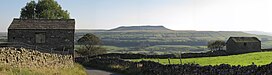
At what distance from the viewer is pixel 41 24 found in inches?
2469

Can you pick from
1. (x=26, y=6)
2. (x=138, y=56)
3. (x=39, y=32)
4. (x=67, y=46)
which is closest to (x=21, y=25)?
(x=39, y=32)

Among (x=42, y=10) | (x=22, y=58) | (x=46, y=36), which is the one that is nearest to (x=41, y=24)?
(x=46, y=36)

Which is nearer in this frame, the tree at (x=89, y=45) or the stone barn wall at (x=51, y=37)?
the stone barn wall at (x=51, y=37)

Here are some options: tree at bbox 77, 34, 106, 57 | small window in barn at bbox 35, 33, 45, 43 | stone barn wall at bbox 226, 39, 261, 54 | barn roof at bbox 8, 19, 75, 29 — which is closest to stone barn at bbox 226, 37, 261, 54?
stone barn wall at bbox 226, 39, 261, 54

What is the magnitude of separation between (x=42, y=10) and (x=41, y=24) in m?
30.7

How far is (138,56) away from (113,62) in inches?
708

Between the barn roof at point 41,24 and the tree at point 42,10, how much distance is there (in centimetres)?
2733

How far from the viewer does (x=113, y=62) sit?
2232 inches

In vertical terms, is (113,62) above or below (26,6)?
below

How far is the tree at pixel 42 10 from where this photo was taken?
3615 inches

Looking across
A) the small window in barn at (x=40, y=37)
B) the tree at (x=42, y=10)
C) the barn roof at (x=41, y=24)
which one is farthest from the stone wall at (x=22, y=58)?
the tree at (x=42, y=10)

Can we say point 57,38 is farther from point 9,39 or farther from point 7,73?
point 7,73

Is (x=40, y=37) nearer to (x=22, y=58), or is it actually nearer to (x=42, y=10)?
(x=42, y=10)

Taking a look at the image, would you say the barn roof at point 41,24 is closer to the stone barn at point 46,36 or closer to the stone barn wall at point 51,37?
the stone barn at point 46,36
